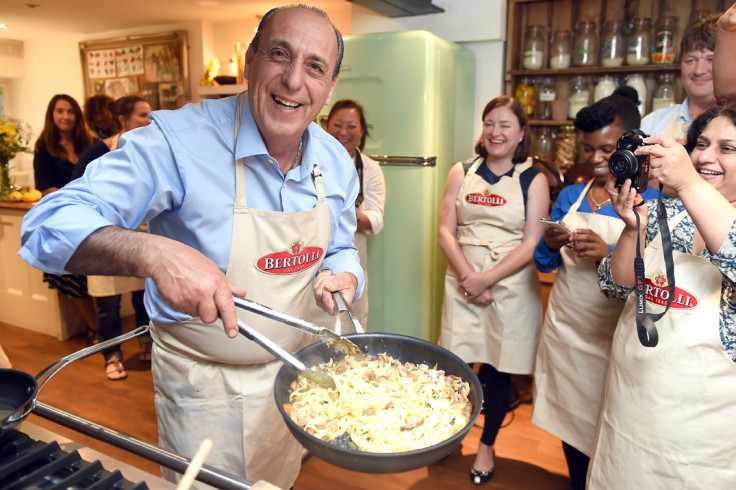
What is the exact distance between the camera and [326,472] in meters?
2.39

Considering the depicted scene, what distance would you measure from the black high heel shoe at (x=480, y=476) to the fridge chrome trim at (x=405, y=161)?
1.69 metres

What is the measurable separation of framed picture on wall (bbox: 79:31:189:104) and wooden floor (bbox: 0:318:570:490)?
2.92 meters

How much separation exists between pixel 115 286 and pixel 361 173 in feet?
5.61

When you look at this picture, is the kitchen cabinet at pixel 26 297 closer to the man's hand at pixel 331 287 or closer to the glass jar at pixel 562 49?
the man's hand at pixel 331 287

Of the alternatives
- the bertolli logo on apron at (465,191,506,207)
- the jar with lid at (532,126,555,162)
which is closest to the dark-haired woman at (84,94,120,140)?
the bertolli logo on apron at (465,191,506,207)

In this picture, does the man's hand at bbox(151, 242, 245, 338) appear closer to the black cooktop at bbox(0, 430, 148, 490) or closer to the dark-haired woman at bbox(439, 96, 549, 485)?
the black cooktop at bbox(0, 430, 148, 490)

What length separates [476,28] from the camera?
341 centimetres

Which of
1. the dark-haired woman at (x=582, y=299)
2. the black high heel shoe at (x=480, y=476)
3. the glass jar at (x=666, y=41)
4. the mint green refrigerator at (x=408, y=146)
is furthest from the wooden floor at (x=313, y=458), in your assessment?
the glass jar at (x=666, y=41)

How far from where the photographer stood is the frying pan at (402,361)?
82 cm

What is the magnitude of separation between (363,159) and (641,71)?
176 centimetres

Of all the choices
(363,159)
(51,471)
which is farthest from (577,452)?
(51,471)

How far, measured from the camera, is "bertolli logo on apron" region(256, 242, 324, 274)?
1.30 meters

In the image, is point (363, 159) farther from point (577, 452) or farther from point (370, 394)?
point (370, 394)

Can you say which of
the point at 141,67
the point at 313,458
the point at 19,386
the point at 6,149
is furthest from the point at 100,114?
the point at 19,386
